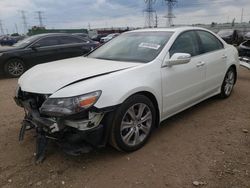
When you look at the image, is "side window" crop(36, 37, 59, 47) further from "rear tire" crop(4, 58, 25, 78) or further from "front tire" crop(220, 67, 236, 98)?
"front tire" crop(220, 67, 236, 98)

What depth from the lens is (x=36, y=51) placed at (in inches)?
356

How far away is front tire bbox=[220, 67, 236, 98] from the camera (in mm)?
5357

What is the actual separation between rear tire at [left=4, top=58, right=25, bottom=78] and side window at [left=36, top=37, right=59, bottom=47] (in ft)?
3.15

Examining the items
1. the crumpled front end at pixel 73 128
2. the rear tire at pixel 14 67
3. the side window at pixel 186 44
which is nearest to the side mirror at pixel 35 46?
the rear tire at pixel 14 67

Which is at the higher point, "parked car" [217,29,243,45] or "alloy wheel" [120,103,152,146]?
"alloy wheel" [120,103,152,146]

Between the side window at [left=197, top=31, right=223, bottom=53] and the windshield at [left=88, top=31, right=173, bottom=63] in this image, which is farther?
the side window at [left=197, top=31, right=223, bottom=53]

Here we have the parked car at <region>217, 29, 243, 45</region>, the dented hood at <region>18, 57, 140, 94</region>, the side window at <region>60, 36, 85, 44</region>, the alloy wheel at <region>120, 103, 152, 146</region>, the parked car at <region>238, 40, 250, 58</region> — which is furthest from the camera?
the parked car at <region>217, 29, 243, 45</region>

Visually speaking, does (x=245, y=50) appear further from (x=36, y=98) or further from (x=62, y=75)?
(x=36, y=98)

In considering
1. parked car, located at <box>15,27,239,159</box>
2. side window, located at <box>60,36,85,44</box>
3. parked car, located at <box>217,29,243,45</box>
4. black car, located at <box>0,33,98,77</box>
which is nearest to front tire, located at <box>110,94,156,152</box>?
parked car, located at <box>15,27,239,159</box>

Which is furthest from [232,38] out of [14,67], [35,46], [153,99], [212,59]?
[153,99]

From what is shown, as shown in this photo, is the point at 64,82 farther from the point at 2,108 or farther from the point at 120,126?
the point at 2,108

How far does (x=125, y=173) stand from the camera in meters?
2.96

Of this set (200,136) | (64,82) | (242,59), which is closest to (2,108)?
(64,82)

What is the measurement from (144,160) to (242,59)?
5.23 metres
